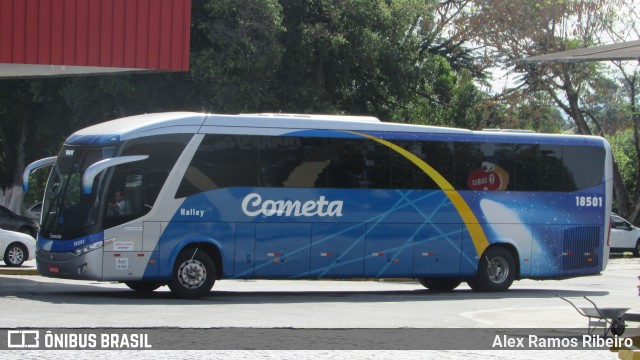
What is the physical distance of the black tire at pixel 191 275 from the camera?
18.4 meters

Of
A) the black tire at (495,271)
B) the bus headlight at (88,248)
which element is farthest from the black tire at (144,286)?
the black tire at (495,271)

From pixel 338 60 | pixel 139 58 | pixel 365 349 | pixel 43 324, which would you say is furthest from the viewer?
pixel 338 60

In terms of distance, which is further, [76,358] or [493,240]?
Answer: [493,240]

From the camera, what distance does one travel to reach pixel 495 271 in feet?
71.1

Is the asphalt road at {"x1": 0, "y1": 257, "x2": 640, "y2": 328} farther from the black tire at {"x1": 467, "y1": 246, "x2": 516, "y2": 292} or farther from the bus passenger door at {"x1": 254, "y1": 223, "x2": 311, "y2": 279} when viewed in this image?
the bus passenger door at {"x1": 254, "y1": 223, "x2": 311, "y2": 279}

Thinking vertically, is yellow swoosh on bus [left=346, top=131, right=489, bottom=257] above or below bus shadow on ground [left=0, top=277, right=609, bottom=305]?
above

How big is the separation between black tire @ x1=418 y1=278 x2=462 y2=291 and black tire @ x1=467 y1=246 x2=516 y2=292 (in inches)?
22.0

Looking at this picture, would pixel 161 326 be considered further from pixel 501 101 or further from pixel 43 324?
pixel 501 101

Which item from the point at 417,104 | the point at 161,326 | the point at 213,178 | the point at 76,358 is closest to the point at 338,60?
the point at 417,104

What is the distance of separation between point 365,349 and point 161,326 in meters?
2.96

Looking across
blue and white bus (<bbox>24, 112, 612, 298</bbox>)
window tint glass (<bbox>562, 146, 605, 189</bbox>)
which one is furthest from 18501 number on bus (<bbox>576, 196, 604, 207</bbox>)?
window tint glass (<bbox>562, 146, 605, 189</bbox>)

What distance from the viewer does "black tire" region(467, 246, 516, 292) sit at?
70.3 feet

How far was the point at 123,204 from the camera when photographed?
59.2ft

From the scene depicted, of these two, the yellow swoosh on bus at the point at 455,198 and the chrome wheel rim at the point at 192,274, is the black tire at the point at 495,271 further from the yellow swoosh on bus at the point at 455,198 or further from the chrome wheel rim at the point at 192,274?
the chrome wheel rim at the point at 192,274
